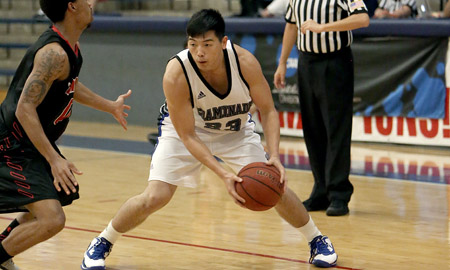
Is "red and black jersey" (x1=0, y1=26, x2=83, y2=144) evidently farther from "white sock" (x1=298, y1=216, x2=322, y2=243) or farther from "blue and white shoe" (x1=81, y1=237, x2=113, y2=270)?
"white sock" (x1=298, y1=216, x2=322, y2=243)

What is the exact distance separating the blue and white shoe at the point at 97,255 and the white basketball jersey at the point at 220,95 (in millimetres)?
917

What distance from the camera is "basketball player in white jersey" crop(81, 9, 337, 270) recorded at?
4.40 m

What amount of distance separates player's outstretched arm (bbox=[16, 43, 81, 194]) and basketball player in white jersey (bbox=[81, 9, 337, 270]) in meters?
Result: 0.65

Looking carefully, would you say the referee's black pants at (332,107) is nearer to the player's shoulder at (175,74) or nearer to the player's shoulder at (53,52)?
the player's shoulder at (175,74)

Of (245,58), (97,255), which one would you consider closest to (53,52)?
(245,58)

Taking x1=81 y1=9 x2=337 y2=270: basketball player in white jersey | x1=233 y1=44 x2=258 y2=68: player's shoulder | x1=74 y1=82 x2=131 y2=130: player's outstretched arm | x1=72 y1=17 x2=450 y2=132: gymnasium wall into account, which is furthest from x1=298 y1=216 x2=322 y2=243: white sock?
x1=72 y1=17 x2=450 y2=132: gymnasium wall

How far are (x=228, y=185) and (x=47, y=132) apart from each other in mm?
1000

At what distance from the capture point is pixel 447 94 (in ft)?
30.5

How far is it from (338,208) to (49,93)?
2.80m

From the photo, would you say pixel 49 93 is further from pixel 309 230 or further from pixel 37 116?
pixel 309 230

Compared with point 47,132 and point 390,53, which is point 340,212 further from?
point 390,53

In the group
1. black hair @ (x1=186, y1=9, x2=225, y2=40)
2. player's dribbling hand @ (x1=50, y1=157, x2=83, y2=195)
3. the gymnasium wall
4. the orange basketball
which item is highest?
black hair @ (x1=186, y1=9, x2=225, y2=40)

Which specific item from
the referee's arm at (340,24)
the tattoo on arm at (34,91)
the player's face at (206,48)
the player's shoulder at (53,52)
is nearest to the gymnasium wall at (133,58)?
the referee's arm at (340,24)

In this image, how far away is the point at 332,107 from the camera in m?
6.32
